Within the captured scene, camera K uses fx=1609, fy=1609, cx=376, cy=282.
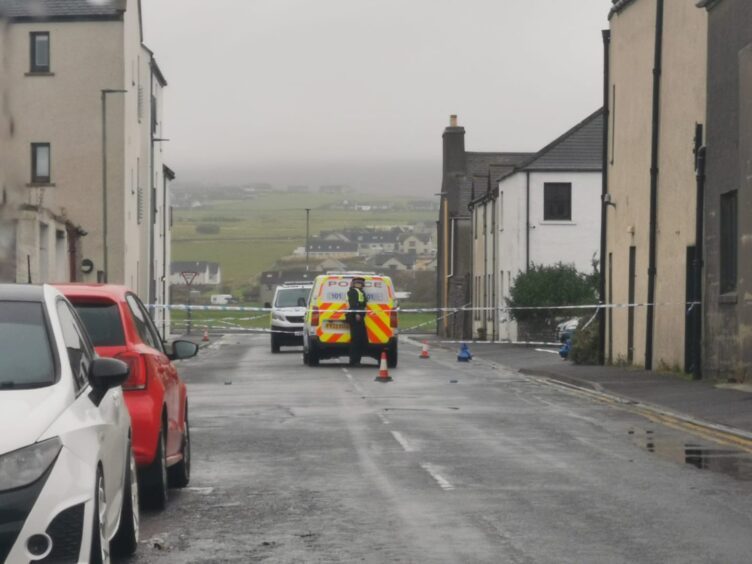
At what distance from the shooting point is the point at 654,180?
32.5m

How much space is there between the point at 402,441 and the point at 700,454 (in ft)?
10.6

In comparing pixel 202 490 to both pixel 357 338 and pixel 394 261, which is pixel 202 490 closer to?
pixel 357 338

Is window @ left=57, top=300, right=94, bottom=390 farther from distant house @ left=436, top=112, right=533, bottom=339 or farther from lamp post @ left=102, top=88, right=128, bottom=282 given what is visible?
distant house @ left=436, top=112, right=533, bottom=339

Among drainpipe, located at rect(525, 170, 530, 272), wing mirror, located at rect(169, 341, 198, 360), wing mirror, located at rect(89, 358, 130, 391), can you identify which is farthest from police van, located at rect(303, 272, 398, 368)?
wing mirror, located at rect(89, 358, 130, 391)

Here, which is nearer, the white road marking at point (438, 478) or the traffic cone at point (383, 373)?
the white road marking at point (438, 478)

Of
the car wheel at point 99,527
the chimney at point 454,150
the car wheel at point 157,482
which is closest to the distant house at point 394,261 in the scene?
the chimney at point 454,150

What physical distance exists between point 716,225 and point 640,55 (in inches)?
313

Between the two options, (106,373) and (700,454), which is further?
(700,454)

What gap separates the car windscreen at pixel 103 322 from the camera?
38.9 feet

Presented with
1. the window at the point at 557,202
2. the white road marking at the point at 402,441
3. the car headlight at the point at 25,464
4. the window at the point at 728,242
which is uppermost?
the window at the point at 557,202

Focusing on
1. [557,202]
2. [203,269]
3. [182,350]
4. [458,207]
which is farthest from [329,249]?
[182,350]

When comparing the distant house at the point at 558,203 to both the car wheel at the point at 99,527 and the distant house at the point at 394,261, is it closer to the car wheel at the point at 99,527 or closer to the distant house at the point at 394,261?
the car wheel at the point at 99,527

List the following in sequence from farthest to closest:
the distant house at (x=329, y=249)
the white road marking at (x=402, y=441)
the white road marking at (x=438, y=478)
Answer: the distant house at (x=329, y=249) → the white road marking at (x=402, y=441) → the white road marking at (x=438, y=478)

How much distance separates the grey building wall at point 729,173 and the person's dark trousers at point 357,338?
9.96m
